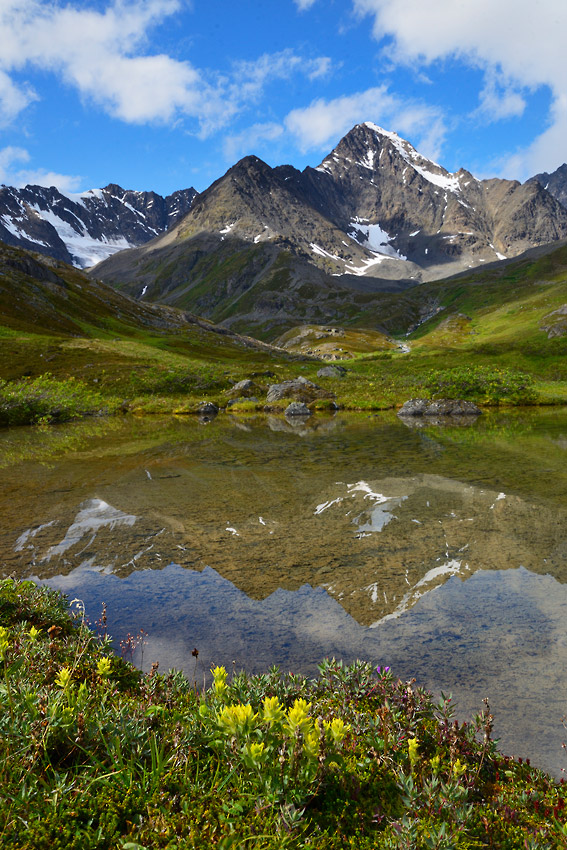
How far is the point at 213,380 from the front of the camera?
72375mm

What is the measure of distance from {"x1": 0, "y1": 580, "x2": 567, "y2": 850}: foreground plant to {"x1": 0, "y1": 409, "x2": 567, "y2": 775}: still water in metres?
1.58

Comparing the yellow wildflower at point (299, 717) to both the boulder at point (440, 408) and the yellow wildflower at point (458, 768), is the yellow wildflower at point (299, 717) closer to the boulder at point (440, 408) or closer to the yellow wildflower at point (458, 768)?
the yellow wildflower at point (458, 768)

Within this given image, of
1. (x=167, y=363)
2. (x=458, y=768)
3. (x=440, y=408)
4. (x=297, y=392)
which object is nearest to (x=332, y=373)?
(x=297, y=392)

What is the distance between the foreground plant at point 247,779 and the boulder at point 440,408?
48.3 metres

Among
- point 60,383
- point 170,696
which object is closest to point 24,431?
point 60,383

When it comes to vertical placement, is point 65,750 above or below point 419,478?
above

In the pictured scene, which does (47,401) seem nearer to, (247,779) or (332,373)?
(332,373)

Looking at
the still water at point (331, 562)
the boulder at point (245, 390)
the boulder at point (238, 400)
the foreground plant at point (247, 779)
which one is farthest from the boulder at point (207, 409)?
the foreground plant at point (247, 779)

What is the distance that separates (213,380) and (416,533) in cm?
6277

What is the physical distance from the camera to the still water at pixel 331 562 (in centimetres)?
671

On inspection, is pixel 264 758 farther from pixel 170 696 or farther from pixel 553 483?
pixel 553 483

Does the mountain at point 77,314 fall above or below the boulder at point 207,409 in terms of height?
above

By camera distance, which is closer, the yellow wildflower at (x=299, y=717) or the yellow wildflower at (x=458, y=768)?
the yellow wildflower at (x=299, y=717)

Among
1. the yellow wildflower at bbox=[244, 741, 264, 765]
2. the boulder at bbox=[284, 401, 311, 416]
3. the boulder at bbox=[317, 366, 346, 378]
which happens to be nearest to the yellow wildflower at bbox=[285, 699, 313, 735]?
the yellow wildflower at bbox=[244, 741, 264, 765]
